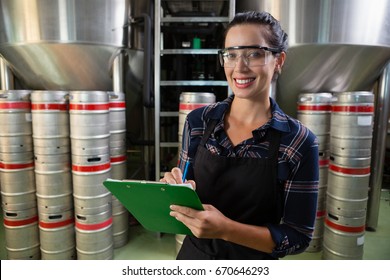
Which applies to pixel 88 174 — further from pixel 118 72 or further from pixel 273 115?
pixel 273 115

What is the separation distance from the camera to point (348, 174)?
2139 mm

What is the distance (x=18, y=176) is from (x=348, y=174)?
2.54m

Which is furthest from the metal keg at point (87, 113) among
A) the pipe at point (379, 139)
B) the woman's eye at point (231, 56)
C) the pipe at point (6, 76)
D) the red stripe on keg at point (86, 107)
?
the pipe at point (379, 139)

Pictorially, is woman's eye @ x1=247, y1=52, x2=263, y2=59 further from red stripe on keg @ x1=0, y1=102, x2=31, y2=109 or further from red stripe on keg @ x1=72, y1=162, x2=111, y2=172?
red stripe on keg @ x1=0, y1=102, x2=31, y2=109

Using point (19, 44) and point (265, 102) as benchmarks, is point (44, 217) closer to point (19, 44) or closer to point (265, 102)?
point (19, 44)

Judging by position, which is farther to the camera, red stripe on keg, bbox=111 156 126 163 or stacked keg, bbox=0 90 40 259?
red stripe on keg, bbox=111 156 126 163

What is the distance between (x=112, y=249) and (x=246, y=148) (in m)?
1.86

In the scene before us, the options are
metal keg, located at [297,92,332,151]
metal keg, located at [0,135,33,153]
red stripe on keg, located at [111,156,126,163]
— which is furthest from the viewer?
red stripe on keg, located at [111,156,126,163]

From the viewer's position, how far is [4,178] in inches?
82.8

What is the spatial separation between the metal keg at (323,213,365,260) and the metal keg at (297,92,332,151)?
0.61 meters

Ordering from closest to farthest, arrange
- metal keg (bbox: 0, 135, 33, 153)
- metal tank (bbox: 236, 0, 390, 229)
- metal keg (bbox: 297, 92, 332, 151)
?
metal keg (bbox: 0, 135, 33, 153)
metal tank (bbox: 236, 0, 390, 229)
metal keg (bbox: 297, 92, 332, 151)

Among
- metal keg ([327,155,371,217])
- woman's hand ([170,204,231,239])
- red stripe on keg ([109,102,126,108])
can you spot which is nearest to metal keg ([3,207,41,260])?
red stripe on keg ([109,102,126,108])

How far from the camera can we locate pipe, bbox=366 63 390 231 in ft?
8.55
